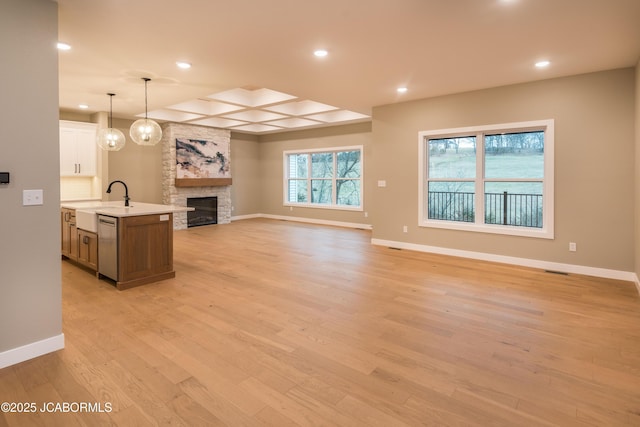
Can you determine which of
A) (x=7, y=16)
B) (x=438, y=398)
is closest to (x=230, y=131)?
(x=7, y=16)

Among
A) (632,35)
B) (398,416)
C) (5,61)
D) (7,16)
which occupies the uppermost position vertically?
(632,35)

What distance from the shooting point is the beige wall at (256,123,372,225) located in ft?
29.3

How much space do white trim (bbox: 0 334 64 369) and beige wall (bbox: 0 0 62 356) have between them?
0.5 inches

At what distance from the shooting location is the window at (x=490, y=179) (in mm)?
5062

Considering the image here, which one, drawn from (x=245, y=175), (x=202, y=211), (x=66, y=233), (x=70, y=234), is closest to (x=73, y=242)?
(x=70, y=234)

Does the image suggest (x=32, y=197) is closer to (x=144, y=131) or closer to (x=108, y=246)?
(x=108, y=246)

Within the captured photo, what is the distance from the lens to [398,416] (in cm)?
191

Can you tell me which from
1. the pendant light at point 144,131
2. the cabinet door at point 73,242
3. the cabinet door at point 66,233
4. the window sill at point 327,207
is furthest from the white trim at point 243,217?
the pendant light at point 144,131

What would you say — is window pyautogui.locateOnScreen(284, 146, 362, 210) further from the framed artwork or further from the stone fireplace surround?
the stone fireplace surround

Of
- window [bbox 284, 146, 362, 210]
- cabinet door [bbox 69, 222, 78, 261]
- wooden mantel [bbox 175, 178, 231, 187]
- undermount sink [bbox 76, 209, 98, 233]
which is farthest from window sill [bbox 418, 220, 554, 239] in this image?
wooden mantel [bbox 175, 178, 231, 187]

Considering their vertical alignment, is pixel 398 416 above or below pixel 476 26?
below

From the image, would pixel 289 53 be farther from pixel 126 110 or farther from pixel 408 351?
pixel 126 110

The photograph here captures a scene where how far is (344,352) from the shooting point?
2609 mm

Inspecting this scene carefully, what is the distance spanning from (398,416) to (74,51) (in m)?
4.64
